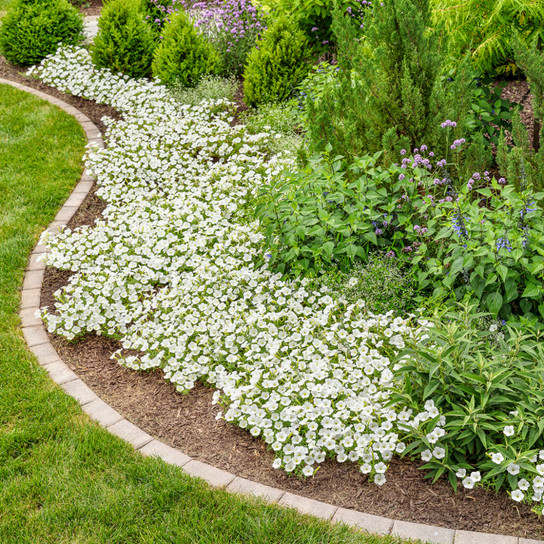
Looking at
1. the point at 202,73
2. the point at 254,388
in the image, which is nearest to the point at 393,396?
the point at 254,388

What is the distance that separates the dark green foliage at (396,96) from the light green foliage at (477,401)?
1.75m

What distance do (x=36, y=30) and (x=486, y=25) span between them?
21.0ft

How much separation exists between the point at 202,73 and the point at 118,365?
180 inches

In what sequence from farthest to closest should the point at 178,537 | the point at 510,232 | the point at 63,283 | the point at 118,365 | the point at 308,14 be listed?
the point at 308,14
the point at 63,283
the point at 118,365
the point at 510,232
the point at 178,537

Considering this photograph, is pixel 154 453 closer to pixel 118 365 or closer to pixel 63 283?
pixel 118 365

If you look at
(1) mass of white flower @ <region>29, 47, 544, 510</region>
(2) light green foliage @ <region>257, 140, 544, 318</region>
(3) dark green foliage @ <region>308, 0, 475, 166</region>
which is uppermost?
(3) dark green foliage @ <region>308, 0, 475, 166</region>

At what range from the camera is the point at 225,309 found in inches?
167

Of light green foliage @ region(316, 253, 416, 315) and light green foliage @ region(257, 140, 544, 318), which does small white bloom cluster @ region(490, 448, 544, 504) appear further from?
light green foliage @ region(316, 253, 416, 315)

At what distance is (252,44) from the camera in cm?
810

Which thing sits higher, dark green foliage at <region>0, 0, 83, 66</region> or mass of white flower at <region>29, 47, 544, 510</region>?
dark green foliage at <region>0, 0, 83, 66</region>

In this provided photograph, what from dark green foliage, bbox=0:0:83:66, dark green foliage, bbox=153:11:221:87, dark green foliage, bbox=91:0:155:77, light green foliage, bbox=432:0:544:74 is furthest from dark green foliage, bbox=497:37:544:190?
dark green foliage, bbox=0:0:83:66

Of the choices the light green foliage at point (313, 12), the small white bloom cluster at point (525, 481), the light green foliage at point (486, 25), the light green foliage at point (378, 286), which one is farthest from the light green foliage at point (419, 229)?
the light green foliage at point (313, 12)

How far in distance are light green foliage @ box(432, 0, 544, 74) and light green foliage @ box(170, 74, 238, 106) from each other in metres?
2.54

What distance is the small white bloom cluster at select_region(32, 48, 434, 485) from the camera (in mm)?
3213
